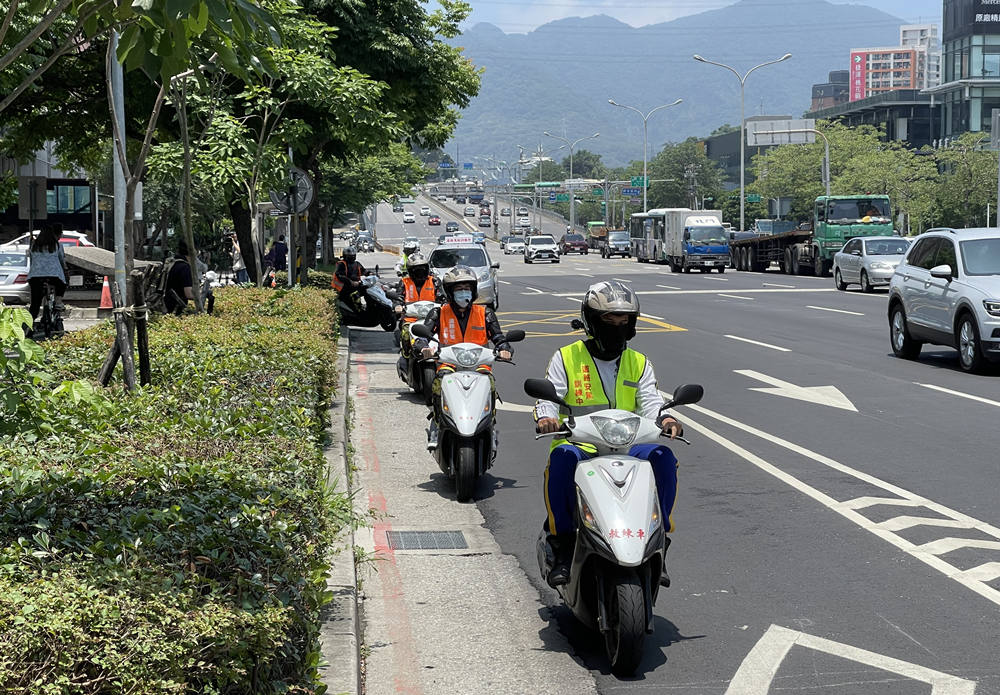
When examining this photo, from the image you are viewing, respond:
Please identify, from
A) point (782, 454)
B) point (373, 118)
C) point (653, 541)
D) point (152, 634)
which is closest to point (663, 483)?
point (653, 541)

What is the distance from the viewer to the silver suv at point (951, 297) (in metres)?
16.4

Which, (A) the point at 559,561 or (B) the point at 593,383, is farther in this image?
(B) the point at 593,383

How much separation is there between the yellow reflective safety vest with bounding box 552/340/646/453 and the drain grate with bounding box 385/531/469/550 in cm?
211

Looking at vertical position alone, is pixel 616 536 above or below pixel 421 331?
below

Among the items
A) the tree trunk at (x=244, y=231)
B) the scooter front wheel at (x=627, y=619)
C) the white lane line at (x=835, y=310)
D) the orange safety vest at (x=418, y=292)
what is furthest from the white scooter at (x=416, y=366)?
the white lane line at (x=835, y=310)

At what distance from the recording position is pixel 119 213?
16047mm

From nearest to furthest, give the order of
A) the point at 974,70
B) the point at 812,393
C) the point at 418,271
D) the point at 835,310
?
the point at 812,393 → the point at 418,271 → the point at 835,310 → the point at 974,70

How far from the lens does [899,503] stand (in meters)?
9.06

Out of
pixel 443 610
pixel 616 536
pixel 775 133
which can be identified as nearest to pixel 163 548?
pixel 616 536

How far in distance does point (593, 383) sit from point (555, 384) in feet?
0.65

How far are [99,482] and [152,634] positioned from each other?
1.71 meters

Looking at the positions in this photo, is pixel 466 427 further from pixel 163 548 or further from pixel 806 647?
pixel 163 548

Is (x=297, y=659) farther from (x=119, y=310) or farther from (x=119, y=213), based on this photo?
(x=119, y=213)

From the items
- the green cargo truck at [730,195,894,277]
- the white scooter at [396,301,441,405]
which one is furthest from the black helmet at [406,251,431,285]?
the green cargo truck at [730,195,894,277]
